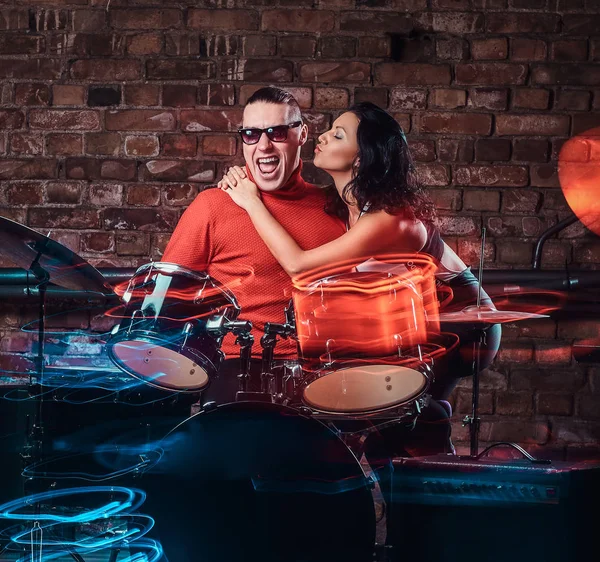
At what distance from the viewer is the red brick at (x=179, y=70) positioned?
2613 millimetres

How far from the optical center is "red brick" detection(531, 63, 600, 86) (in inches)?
102

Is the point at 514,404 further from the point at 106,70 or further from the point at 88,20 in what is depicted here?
the point at 88,20

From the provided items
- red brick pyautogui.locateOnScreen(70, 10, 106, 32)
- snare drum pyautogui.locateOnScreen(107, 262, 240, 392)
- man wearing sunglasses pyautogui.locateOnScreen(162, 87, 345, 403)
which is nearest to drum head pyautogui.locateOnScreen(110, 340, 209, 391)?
snare drum pyautogui.locateOnScreen(107, 262, 240, 392)

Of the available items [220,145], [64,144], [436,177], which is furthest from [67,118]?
[436,177]

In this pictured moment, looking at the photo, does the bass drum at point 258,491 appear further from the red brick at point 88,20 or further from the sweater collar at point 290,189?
the red brick at point 88,20

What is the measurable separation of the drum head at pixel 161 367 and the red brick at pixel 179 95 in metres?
1.08

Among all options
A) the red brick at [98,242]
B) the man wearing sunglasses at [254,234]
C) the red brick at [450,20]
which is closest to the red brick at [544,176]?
the red brick at [450,20]

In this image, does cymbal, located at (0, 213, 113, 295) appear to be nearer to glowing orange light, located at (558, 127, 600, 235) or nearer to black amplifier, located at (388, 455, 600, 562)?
black amplifier, located at (388, 455, 600, 562)

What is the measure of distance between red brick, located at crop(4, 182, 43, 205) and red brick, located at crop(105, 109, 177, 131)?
332 mm

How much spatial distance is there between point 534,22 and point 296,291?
147cm

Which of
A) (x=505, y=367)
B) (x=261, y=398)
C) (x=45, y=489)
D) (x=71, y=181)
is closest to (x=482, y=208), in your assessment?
(x=505, y=367)

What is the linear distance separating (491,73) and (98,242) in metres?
1.50

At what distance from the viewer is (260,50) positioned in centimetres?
260

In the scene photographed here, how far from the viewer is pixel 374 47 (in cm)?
259
